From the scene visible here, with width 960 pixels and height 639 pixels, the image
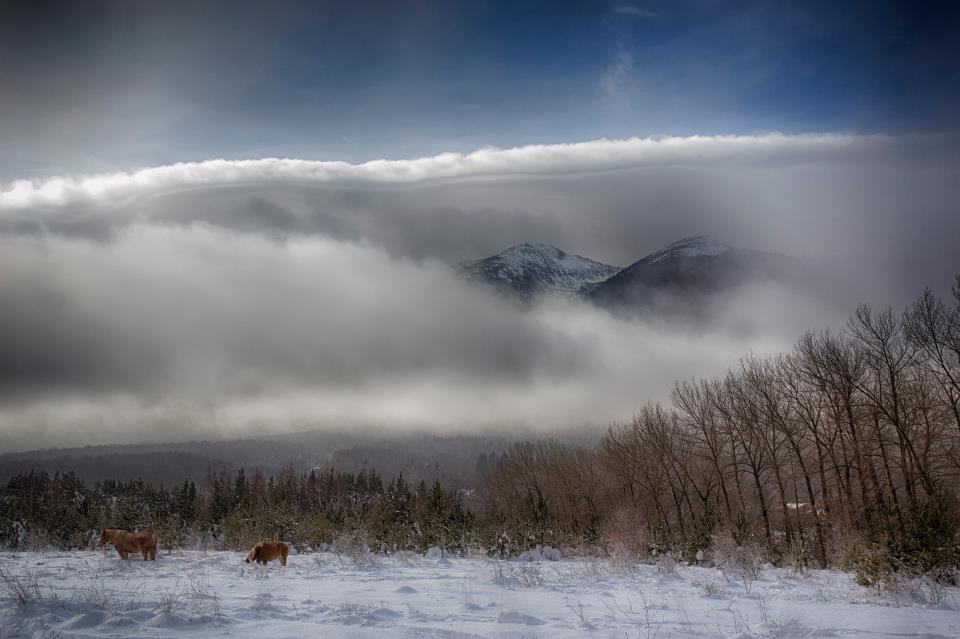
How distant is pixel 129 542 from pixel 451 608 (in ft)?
48.2

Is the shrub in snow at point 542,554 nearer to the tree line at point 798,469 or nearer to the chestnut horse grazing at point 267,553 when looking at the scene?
the tree line at point 798,469

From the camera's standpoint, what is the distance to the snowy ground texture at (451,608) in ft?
25.4

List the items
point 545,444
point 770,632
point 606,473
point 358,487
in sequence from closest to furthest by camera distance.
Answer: point 770,632
point 606,473
point 545,444
point 358,487

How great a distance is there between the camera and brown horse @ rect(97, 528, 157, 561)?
18.4 metres

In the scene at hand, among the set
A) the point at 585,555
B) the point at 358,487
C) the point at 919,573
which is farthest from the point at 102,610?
the point at 358,487

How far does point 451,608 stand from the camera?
9750mm

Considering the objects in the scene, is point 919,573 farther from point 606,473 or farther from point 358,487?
point 358,487

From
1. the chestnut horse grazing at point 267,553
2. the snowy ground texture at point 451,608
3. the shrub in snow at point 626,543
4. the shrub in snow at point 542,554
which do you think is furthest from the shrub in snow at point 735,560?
the chestnut horse grazing at point 267,553

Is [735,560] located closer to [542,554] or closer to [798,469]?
[542,554]

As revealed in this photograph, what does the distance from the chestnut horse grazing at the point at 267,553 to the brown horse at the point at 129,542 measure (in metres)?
3.82

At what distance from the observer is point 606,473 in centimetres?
5188

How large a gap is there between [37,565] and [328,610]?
14.1m

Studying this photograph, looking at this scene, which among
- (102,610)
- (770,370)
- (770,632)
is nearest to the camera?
(770,632)

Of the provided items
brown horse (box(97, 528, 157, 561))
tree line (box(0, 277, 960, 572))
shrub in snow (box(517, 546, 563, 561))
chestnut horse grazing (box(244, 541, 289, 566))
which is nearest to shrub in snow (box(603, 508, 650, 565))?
tree line (box(0, 277, 960, 572))
